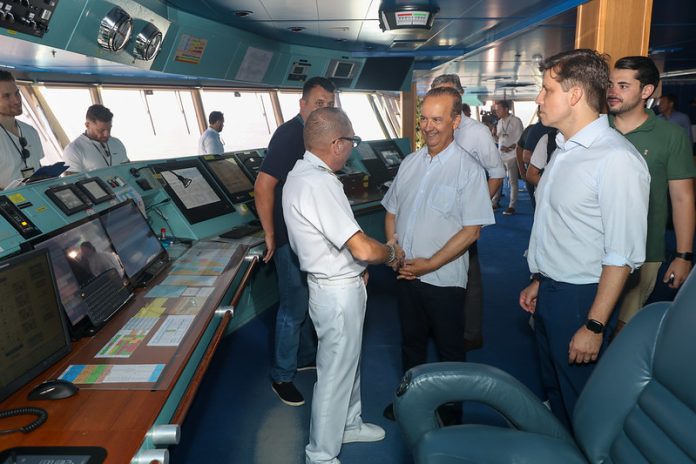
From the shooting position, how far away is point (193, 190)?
325 centimetres

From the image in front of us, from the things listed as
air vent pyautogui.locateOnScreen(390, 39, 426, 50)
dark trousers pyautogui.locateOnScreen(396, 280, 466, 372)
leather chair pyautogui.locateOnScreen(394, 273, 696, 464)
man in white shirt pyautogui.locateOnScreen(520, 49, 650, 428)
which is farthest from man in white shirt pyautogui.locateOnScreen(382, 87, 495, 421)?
air vent pyautogui.locateOnScreen(390, 39, 426, 50)

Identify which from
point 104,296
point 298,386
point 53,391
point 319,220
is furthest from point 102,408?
point 298,386

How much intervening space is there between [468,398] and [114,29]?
9.66ft

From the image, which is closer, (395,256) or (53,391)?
(53,391)

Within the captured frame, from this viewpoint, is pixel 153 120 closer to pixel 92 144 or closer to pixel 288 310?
pixel 92 144

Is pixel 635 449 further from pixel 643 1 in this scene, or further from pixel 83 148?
pixel 83 148

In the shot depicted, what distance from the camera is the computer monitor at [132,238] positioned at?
2.16 meters

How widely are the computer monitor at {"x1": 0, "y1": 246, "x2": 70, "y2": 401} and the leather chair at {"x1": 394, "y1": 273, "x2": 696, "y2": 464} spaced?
1041mm

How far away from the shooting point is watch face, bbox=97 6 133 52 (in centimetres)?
298

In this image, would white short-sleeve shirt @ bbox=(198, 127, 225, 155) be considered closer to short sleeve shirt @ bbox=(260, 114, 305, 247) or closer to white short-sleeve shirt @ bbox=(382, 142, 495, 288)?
short sleeve shirt @ bbox=(260, 114, 305, 247)

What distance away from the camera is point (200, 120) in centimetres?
785

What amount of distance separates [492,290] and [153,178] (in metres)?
2.93

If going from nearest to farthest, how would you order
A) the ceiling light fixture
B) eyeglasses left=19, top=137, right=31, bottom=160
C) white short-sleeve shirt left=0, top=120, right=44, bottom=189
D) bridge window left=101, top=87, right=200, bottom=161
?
white short-sleeve shirt left=0, top=120, right=44, bottom=189, eyeglasses left=19, top=137, right=31, bottom=160, the ceiling light fixture, bridge window left=101, top=87, right=200, bottom=161

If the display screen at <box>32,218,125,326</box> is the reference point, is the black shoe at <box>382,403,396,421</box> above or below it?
below
